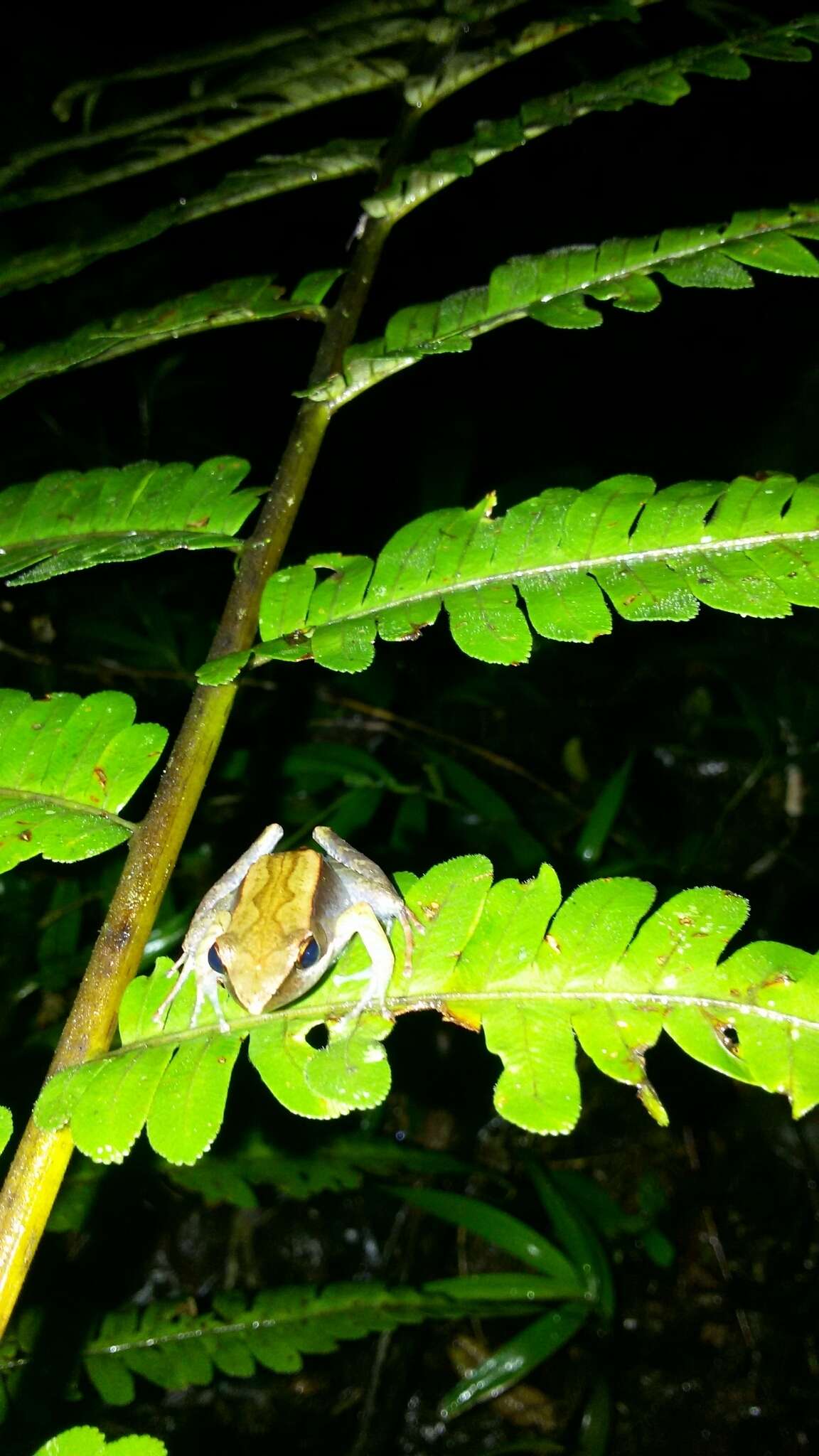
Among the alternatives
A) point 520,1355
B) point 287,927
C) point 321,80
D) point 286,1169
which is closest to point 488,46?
point 321,80

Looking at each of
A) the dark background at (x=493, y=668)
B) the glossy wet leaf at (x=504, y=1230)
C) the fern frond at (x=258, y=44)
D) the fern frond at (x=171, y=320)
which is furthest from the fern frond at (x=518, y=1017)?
the glossy wet leaf at (x=504, y=1230)

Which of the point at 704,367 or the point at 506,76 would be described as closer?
the point at 506,76

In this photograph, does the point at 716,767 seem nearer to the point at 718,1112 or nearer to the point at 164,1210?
the point at 718,1112

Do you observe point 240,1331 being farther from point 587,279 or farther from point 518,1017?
point 587,279

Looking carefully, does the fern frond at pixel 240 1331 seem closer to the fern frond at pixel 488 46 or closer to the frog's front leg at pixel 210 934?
the frog's front leg at pixel 210 934

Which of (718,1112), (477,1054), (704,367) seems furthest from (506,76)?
(718,1112)
